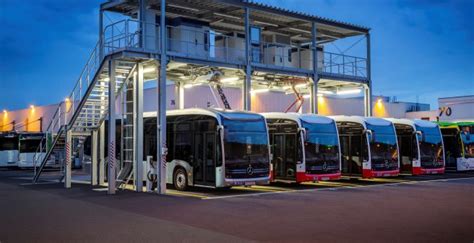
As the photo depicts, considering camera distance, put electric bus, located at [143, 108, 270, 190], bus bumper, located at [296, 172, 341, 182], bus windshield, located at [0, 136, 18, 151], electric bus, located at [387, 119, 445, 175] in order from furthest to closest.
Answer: bus windshield, located at [0, 136, 18, 151]
electric bus, located at [387, 119, 445, 175]
bus bumper, located at [296, 172, 341, 182]
electric bus, located at [143, 108, 270, 190]

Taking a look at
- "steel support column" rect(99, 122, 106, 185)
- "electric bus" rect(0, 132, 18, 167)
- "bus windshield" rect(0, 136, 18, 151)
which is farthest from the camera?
"electric bus" rect(0, 132, 18, 167)

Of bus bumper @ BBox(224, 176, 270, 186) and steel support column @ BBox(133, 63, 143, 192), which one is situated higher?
steel support column @ BBox(133, 63, 143, 192)

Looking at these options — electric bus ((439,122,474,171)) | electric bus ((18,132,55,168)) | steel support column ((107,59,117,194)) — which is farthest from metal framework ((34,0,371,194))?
electric bus ((18,132,55,168))

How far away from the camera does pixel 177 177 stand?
20750 millimetres

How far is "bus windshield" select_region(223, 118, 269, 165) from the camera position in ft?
63.0

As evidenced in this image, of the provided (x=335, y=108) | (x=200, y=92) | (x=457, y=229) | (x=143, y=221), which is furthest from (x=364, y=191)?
(x=335, y=108)

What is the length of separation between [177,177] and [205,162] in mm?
1673

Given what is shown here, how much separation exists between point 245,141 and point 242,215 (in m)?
6.77

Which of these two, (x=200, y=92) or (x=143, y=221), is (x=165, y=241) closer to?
(x=143, y=221)

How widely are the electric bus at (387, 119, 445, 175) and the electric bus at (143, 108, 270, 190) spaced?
942 centimetres

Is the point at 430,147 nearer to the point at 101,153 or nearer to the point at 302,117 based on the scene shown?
the point at 302,117

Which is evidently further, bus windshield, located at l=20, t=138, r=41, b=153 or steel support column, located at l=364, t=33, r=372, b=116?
bus windshield, located at l=20, t=138, r=41, b=153

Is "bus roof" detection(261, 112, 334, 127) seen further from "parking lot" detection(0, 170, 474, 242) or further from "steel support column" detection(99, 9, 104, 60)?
"steel support column" detection(99, 9, 104, 60)

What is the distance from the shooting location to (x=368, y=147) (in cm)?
2389
